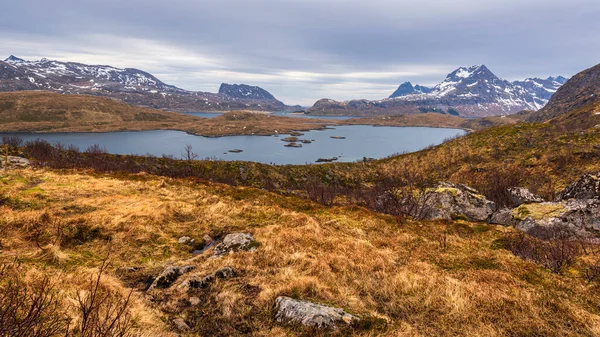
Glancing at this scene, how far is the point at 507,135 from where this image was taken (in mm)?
85375

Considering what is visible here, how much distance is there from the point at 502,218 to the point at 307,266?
21.7 metres

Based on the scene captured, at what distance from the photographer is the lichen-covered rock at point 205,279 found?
883 centimetres

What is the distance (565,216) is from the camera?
19094 millimetres

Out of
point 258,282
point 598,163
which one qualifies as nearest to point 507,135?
point 598,163

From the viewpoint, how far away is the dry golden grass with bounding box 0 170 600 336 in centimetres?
723

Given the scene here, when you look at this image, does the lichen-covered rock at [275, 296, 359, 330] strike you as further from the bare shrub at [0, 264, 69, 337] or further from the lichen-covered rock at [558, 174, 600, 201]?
the lichen-covered rock at [558, 174, 600, 201]

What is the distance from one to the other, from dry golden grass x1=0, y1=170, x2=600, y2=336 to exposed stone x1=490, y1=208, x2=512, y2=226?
18.4 ft

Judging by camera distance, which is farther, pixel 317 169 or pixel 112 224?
pixel 317 169

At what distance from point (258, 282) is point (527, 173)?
72.7 m

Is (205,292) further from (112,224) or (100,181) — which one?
(100,181)

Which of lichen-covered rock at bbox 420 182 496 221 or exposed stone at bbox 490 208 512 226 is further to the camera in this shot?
lichen-covered rock at bbox 420 182 496 221

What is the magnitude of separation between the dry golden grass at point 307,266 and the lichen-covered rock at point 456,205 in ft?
24.8

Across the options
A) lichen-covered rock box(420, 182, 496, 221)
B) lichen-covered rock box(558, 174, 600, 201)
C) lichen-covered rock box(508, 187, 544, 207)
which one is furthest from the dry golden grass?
lichen-covered rock box(508, 187, 544, 207)

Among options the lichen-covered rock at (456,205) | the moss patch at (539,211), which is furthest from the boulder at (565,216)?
the lichen-covered rock at (456,205)
